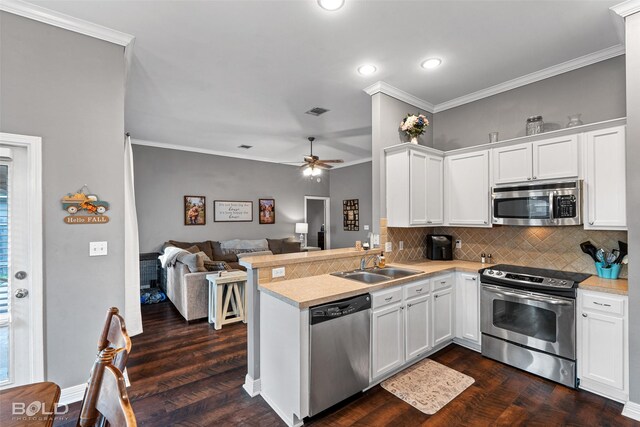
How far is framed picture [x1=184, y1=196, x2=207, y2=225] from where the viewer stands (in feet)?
21.2

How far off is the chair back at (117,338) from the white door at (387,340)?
1.87 meters

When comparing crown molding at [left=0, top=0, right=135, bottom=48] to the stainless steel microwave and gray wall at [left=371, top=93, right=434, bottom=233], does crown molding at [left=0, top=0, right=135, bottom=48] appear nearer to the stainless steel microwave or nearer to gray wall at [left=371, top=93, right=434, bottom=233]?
gray wall at [left=371, top=93, right=434, bottom=233]

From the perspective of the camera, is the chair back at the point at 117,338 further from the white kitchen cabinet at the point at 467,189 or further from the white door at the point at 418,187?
the white kitchen cabinet at the point at 467,189

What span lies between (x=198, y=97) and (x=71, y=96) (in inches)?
65.6

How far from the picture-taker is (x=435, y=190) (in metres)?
3.64

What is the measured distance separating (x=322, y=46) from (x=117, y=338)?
2674mm

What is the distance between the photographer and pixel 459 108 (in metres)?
3.94

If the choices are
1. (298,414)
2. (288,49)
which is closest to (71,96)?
(288,49)

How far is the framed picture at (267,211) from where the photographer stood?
25.2ft

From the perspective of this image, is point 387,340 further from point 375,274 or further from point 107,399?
point 107,399

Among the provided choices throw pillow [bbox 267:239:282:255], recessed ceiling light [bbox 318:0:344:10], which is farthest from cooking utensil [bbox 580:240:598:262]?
throw pillow [bbox 267:239:282:255]

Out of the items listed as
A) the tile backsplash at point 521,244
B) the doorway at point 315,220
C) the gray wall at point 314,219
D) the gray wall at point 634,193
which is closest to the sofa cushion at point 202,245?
the doorway at point 315,220

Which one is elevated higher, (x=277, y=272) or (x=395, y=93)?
(x=395, y=93)

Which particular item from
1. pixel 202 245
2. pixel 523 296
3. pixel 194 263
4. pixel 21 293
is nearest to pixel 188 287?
pixel 194 263
